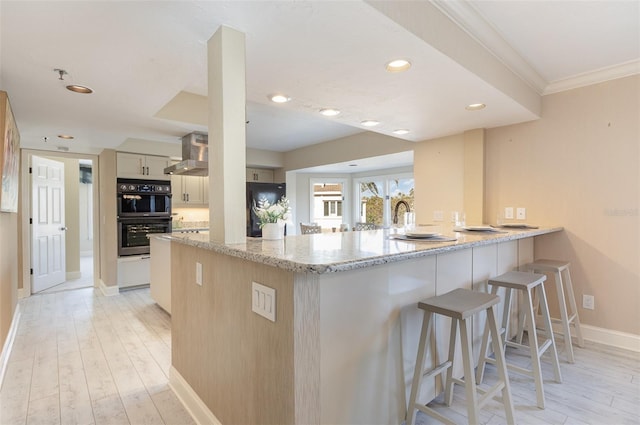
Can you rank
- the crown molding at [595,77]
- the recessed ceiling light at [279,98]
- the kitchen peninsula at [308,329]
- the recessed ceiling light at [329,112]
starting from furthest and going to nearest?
the recessed ceiling light at [329,112], the crown molding at [595,77], the recessed ceiling light at [279,98], the kitchen peninsula at [308,329]

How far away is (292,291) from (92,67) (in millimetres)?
2129

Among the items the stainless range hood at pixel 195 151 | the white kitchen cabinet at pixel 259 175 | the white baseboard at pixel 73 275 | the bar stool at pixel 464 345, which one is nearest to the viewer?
the bar stool at pixel 464 345

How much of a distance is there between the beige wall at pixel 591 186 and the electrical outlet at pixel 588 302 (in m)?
0.02

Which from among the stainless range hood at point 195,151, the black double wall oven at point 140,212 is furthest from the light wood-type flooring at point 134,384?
the stainless range hood at point 195,151

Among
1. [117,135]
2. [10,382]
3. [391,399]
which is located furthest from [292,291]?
[117,135]

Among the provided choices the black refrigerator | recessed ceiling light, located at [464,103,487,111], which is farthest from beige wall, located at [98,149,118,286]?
recessed ceiling light, located at [464,103,487,111]

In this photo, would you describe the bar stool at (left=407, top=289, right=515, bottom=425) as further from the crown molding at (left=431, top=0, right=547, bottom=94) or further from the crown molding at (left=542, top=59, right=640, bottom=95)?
the crown molding at (left=542, top=59, right=640, bottom=95)

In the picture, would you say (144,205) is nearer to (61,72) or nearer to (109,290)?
(109,290)

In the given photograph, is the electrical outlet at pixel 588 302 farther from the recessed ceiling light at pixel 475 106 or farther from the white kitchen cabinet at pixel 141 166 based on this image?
the white kitchen cabinet at pixel 141 166

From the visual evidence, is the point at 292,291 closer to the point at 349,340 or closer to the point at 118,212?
the point at 349,340

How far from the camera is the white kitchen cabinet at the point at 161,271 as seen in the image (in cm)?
347

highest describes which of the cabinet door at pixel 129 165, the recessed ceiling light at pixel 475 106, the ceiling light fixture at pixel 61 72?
the ceiling light fixture at pixel 61 72

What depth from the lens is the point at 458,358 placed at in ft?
6.52

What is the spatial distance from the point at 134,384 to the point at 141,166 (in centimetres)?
354
